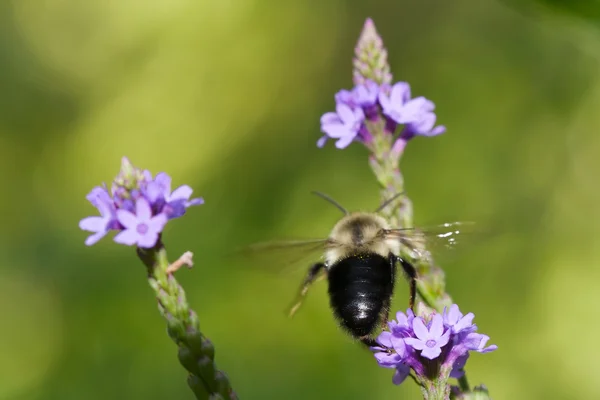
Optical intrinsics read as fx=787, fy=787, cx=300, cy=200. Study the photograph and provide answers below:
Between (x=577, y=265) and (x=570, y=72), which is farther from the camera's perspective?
(x=570, y=72)

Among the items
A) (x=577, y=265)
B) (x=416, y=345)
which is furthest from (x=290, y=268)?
(x=577, y=265)

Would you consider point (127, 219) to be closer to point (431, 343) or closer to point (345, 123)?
point (431, 343)

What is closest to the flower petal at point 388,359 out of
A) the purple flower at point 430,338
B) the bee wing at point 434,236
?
the purple flower at point 430,338

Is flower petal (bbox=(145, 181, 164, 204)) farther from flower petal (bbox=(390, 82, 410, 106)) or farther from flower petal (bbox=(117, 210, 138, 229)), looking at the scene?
flower petal (bbox=(390, 82, 410, 106))

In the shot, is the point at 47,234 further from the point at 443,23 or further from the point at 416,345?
the point at 416,345

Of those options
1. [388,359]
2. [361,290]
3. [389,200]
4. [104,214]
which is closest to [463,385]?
[388,359]

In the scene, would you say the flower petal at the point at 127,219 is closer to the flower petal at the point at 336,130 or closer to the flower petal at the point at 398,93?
the flower petal at the point at 336,130

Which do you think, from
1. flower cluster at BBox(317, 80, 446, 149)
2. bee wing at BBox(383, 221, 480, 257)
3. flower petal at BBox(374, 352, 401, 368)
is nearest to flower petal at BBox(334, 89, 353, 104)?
flower cluster at BBox(317, 80, 446, 149)
